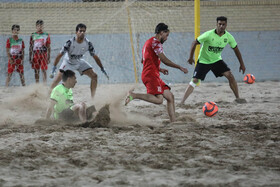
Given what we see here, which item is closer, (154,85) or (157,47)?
(157,47)

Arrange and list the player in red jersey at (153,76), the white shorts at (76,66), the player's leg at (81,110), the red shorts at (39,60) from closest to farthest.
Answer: the player's leg at (81,110) < the player in red jersey at (153,76) < the white shorts at (76,66) < the red shorts at (39,60)

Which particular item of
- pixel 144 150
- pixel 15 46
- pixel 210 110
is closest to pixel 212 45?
pixel 210 110

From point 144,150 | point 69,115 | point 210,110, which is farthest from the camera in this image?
point 210,110

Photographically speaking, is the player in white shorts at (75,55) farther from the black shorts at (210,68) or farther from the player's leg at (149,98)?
the player's leg at (149,98)

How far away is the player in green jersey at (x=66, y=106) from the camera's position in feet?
20.8

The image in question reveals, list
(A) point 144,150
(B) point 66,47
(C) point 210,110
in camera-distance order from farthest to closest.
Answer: (B) point 66,47 → (C) point 210,110 → (A) point 144,150

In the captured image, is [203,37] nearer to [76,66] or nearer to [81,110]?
[76,66]

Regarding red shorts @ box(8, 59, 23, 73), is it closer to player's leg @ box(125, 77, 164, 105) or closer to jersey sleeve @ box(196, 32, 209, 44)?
jersey sleeve @ box(196, 32, 209, 44)

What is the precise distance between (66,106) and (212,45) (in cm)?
359

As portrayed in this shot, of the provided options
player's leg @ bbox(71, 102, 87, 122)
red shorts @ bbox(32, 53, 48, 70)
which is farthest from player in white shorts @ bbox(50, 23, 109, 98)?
red shorts @ bbox(32, 53, 48, 70)

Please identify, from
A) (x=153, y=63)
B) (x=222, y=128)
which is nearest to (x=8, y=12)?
(x=153, y=63)

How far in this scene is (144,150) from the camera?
4594 millimetres

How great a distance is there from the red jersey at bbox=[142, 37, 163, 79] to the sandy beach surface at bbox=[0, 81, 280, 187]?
790 mm

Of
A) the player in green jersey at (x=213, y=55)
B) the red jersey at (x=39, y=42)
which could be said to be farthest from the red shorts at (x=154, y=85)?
the red jersey at (x=39, y=42)
